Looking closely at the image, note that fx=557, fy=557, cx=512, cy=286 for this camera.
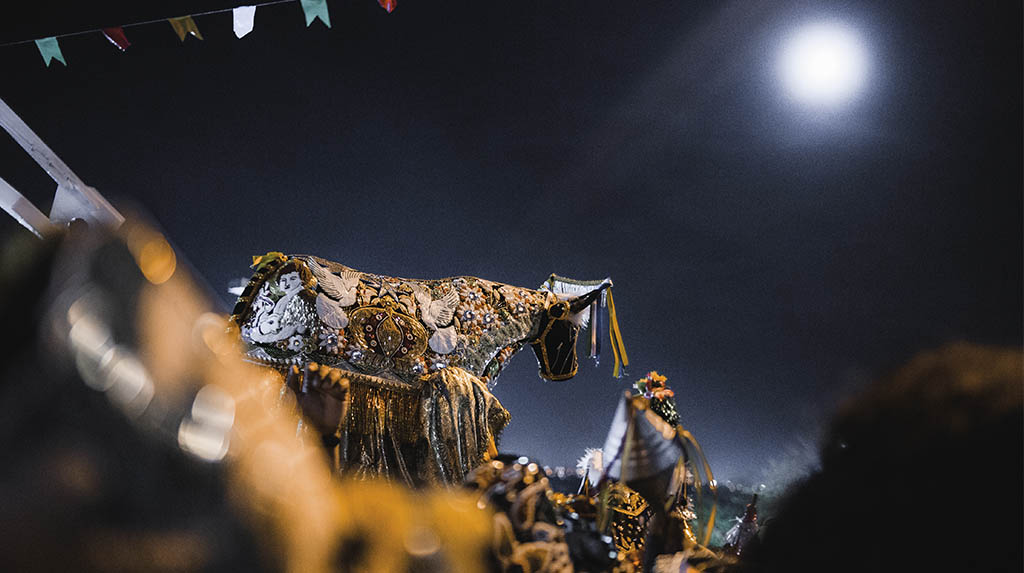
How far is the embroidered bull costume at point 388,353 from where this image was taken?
2.17 meters

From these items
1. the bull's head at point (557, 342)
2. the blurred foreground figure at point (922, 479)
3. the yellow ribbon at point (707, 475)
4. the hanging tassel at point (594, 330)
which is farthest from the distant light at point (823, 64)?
the blurred foreground figure at point (922, 479)

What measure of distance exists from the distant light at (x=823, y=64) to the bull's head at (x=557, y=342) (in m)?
2.42

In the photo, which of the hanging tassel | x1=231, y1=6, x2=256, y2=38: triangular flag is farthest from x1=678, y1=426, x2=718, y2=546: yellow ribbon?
x1=231, y1=6, x2=256, y2=38: triangular flag

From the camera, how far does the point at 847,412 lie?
2.07ft

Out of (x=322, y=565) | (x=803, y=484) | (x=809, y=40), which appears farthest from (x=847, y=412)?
(x=809, y=40)

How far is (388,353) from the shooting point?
2307 millimetres

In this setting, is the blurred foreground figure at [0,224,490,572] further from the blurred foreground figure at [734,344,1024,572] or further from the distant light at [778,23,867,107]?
the distant light at [778,23,867,107]

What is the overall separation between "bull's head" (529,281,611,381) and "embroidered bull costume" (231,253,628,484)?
417mm

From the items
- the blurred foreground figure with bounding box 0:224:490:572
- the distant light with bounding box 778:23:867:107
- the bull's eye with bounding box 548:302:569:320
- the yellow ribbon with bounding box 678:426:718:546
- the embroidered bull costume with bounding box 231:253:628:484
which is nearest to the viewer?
the blurred foreground figure with bounding box 0:224:490:572

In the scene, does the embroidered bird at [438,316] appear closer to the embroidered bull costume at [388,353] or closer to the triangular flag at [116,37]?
the embroidered bull costume at [388,353]

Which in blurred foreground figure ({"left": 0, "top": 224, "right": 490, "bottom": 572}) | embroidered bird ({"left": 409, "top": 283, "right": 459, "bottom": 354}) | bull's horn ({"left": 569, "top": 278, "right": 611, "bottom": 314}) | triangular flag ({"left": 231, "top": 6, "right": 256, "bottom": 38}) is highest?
triangular flag ({"left": 231, "top": 6, "right": 256, "bottom": 38})

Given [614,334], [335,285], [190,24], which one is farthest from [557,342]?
[190,24]

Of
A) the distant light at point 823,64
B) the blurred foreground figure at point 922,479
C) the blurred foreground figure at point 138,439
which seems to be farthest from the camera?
the distant light at point 823,64

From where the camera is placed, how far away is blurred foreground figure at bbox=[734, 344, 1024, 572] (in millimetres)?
491
